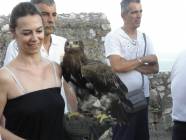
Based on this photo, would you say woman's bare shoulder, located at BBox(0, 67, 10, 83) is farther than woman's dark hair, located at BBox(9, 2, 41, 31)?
No

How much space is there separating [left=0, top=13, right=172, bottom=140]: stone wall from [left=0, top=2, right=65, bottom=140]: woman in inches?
187

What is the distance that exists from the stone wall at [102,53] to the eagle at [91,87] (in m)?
4.42

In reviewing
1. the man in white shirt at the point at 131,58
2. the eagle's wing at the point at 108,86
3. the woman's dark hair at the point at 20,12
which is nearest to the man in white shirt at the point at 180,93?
the man in white shirt at the point at 131,58

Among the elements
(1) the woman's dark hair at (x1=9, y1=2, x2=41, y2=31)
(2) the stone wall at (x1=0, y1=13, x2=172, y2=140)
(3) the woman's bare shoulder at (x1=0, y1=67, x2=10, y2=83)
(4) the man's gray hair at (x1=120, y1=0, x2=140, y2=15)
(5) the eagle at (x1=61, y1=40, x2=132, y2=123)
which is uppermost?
(1) the woman's dark hair at (x1=9, y1=2, x2=41, y2=31)

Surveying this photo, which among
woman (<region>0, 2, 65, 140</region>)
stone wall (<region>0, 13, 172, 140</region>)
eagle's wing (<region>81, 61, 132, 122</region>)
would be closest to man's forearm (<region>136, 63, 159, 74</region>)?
eagle's wing (<region>81, 61, 132, 122</region>)

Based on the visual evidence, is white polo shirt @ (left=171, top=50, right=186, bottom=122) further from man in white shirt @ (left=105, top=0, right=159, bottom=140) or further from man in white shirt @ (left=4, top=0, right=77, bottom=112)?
man in white shirt @ (left=4, top=0, right=77, bottom=112)

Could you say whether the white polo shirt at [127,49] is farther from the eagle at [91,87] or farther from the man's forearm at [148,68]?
the eagle at [91,87]

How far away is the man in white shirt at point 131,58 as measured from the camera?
5.39m

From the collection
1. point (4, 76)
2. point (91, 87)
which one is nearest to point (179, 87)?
point (91, 87)

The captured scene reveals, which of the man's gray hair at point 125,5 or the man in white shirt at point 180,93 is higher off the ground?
the man's gray hair at point 125,5

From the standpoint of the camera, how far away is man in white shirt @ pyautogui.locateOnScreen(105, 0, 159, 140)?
17.7 ft

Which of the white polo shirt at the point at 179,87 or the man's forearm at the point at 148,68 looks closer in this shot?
the white polo shirt at the point at 179,87

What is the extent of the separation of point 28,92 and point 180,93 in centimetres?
197

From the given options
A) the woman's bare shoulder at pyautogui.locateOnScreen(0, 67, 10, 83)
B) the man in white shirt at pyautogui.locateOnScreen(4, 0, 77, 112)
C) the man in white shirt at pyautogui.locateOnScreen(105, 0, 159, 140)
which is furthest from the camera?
the man in white shirt at pyautogui.locateOnScreen(105, 0, 159, 140)
